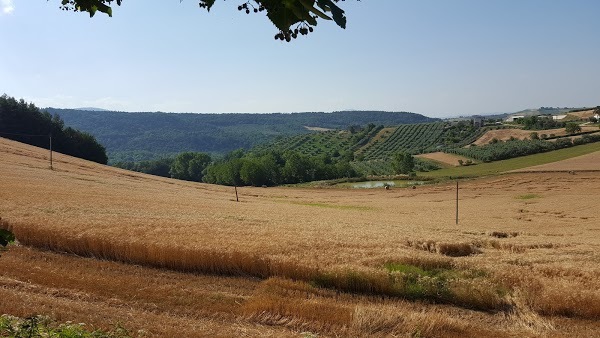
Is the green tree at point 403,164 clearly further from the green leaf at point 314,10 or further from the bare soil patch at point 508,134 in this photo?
the green leaf at point 314,10

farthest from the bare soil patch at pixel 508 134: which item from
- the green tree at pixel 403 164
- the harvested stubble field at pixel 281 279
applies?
the harvested stubble field at pixel 281 279

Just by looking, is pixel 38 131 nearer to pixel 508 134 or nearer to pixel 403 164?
pixel 403 164

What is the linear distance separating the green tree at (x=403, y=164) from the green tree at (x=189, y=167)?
64.3 meters

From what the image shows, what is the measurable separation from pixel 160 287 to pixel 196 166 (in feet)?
461

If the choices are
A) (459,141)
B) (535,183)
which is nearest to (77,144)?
(535,183)

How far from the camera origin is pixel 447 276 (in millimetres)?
16094

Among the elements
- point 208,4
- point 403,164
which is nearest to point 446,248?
point 208,4

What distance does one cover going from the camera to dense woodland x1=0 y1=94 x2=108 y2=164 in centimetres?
9450

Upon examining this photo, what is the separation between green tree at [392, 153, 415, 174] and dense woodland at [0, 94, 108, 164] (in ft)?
223

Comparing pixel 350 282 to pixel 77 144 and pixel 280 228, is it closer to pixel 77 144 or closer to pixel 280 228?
pixel 280 228

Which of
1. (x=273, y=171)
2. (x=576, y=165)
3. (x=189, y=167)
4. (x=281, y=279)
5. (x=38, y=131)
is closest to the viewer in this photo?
(x=281, y=279)

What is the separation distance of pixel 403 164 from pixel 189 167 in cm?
7117

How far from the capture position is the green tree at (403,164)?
109375 mm

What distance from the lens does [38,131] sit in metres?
97.9
